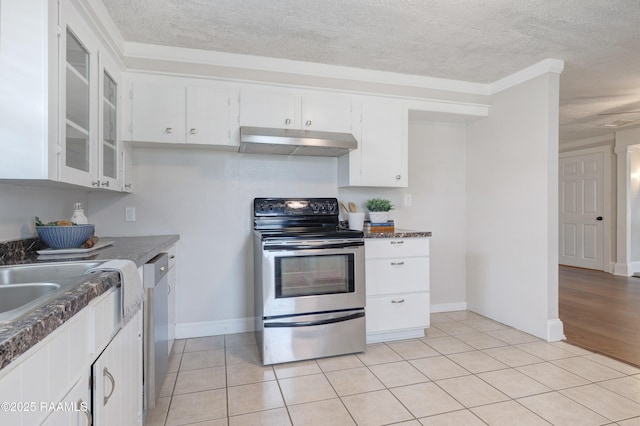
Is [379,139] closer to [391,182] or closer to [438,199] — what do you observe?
[391,182]

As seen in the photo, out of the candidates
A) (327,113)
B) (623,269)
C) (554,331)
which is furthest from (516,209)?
(623,269)

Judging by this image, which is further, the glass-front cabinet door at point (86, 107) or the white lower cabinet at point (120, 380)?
the glass-front cabinet door at point (86, 107)

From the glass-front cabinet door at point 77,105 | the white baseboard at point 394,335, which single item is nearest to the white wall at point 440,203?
the white baseboard at point 394,335

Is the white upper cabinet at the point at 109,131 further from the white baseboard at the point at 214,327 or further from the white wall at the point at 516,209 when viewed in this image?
the white wall at the point at 516,209

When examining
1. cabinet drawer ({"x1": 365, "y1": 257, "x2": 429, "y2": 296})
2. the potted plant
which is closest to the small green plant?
the potted plant

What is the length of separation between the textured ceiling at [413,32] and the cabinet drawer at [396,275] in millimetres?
1667

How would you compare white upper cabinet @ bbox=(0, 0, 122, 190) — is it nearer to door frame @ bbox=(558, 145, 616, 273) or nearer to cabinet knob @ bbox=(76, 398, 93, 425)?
cabinet knob @ bbox=(76, 398, 93, 425)

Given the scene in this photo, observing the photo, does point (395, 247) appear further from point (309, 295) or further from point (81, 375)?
point (81, 375)

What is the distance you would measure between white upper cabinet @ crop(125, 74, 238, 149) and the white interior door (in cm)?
611

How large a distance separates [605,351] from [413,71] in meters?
2.70

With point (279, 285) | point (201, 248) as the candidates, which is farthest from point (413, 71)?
point (201, 248)

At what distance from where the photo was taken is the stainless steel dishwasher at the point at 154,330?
1.72 metres

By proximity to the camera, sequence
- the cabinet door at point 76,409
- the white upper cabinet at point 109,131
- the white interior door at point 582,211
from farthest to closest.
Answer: the white interior door at point 582,211
the white upper cabinet at point 109,131
the cabinet door at point 76,409

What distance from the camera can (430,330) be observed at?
10.0 ft
